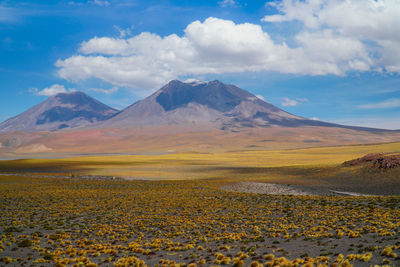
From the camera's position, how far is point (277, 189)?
130 feet

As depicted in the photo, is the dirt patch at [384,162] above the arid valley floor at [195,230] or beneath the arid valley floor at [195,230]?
above

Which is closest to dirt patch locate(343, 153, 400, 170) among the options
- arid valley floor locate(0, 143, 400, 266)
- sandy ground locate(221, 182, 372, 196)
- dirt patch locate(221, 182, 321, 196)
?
sandy ground locate(221, 182, 372, 196)

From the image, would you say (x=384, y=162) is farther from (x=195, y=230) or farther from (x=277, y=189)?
(x=195, y=230)

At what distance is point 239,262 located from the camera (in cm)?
1252

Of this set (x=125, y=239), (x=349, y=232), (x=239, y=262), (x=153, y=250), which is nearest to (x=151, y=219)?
(x=125, y=239)

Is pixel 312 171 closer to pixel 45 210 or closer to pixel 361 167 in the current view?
pixel 361 167

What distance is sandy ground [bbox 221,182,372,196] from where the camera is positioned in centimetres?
3641

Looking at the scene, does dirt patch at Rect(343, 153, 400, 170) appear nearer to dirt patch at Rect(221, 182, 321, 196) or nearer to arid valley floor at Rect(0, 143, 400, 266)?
dirt patch at Rect(221, 182, 321, 196)

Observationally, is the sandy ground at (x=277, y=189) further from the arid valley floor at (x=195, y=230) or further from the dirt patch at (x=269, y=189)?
the arid valley floor at (x=195, y=230)

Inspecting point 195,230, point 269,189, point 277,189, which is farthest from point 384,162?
point 195,230

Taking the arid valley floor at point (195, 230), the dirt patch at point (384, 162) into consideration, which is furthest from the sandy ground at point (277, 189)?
the dirt patch at point (384, 162)

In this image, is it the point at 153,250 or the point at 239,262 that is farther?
the point at 153,250

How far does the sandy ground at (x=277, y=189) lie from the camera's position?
36.4 m

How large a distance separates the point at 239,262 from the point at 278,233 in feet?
19.3
